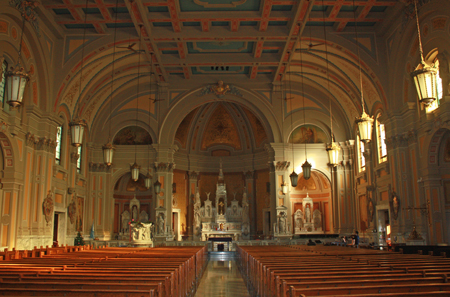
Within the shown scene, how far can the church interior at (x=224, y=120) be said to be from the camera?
15875 millimetres

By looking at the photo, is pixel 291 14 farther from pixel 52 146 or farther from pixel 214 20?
pixel 52 146

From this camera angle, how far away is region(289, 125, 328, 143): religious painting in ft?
87.7

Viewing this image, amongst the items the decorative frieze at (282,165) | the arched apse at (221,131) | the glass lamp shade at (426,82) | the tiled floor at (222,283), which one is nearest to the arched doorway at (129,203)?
the arched apse at (221,131)

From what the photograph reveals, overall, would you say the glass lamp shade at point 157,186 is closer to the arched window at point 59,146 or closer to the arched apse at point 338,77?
the arched window at point 59,146

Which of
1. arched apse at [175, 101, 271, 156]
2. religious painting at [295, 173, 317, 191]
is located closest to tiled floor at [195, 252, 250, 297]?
religious painting at [295, 173, 317, 191]

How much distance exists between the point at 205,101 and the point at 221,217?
828cm

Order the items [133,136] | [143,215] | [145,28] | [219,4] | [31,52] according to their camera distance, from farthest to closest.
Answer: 1. [143,215]
2. [133,136]
3. [145,28]
4. [219,4]
5. [31,52]

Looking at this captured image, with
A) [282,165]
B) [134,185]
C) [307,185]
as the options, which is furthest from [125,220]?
[307,185]

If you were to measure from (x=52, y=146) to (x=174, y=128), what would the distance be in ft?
28.7

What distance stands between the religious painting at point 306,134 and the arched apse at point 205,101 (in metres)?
1.82

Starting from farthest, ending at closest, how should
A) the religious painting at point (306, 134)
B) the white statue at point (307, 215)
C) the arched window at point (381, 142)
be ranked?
the white statue at point (307, 215) < the religious painting at point (306, 134) < the arched window at point (381, 142)

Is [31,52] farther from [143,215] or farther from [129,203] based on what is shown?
[143,215]

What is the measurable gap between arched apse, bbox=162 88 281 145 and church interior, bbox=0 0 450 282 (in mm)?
89

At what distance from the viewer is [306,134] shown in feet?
88.2
